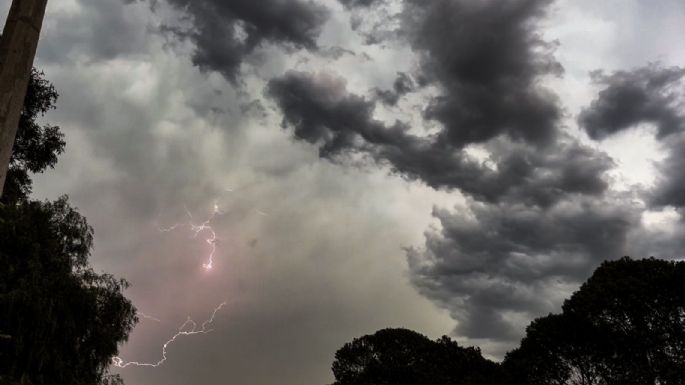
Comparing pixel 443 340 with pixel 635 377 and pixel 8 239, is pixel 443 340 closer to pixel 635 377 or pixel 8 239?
pixel 635 377

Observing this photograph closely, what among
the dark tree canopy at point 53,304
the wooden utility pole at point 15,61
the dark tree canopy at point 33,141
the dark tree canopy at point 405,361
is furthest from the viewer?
the dark tree canopy at point 405,361

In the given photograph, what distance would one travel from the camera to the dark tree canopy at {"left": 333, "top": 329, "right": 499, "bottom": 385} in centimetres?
4594

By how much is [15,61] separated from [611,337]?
111 feet

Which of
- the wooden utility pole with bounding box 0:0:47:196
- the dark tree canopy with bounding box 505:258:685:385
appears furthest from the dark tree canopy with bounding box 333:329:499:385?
the wooden utility pole with bounding box 0:0:47:196

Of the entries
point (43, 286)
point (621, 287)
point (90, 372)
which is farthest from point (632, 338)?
point (43, 286)

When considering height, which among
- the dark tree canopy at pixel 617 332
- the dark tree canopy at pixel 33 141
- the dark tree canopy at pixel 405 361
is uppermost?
the dark tree canopy at pixel 33 141

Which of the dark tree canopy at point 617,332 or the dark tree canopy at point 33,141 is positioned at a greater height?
the dark tree canopy at point 33,141

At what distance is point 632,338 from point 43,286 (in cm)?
3127

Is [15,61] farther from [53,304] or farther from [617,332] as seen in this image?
[617,332]

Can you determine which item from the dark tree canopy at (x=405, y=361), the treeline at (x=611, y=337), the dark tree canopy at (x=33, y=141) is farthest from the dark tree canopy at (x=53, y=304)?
the dark tree canopy at (x=405, y=361)

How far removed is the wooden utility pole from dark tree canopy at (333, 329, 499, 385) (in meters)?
39.6

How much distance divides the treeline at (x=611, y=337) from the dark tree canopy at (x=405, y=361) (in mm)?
740

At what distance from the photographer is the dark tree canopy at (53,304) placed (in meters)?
16.8

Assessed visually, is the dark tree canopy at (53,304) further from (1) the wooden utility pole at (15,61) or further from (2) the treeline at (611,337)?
(2) the treeline at (611,337)
